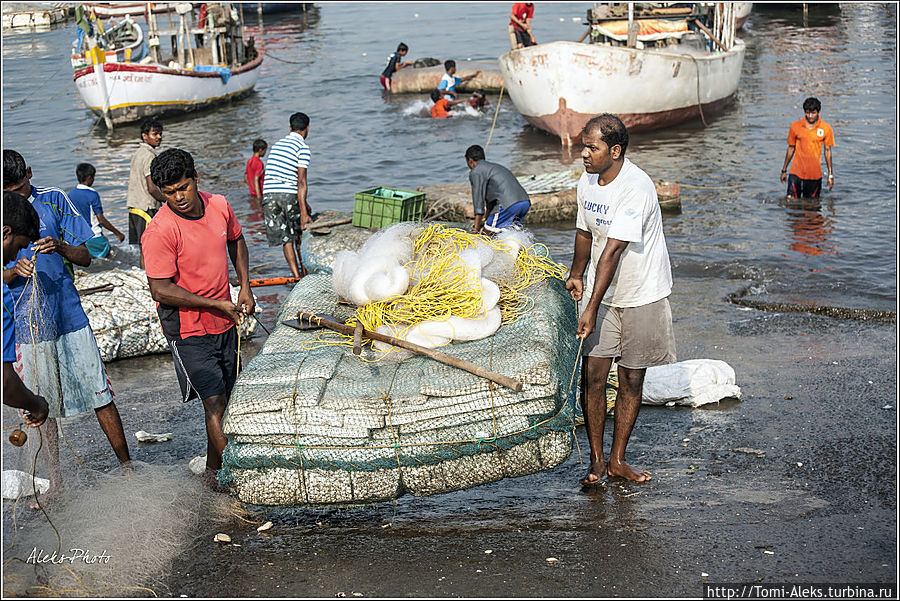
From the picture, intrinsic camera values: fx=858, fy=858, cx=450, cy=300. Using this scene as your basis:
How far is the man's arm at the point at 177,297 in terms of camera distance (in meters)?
4.46

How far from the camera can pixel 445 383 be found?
4.32m

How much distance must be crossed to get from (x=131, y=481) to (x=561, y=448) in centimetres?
230

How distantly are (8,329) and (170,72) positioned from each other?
18.2 metres

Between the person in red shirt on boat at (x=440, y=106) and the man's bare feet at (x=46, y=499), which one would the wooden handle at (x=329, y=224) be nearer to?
the man's bare feet at (x=46, y=499)

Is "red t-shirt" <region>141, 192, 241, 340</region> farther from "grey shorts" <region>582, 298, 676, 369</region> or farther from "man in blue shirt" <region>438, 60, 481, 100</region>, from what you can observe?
"man in blue shirt" <region>438, 60, 481, 100</region>

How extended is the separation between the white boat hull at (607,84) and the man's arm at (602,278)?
12731 mm

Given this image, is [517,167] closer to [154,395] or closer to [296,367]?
[154,395]

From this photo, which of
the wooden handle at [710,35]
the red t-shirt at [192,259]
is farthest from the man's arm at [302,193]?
the wooden handle at [710,35]

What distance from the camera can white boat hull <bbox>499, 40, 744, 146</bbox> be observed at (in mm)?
16625

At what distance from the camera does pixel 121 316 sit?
722cm

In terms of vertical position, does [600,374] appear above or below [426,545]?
above

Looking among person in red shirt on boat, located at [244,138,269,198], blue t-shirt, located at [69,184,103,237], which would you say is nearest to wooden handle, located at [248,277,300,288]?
blue t-shirt, located at [69,184,103,237]

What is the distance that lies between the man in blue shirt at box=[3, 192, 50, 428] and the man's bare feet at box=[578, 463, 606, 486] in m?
2.77

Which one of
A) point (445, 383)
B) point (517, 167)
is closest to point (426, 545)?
point (445, 383)
